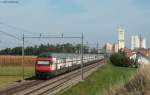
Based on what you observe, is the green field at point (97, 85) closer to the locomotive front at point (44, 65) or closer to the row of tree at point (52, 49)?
the locomotive front at point (44, 65)

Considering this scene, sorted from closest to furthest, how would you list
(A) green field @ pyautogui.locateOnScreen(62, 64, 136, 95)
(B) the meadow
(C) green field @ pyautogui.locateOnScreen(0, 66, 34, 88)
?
(B) the meadow → (A) green field @ pyautogui.locateOnScreen(62, 64, 136, 95) → (C) green field @ pyautogui.locateOnScreen(0, 66, 34, 88)

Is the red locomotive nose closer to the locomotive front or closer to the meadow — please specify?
the locomotive front

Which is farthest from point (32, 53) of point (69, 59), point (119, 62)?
point (69, 59)

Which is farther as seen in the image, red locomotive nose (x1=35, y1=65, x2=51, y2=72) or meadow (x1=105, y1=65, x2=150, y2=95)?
red locomotive nose (x1=35, y1=65, x2=51, y2=72)

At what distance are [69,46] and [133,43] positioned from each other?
105 feet

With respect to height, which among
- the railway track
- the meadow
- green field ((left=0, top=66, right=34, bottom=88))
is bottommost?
green field ((left=0, top=66, right=34, bottom=88))

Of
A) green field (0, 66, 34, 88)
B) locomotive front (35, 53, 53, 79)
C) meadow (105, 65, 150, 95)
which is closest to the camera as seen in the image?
meadow (105, 65, 150, 95)

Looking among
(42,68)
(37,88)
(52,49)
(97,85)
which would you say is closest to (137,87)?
(37,88)

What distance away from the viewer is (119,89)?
16516 millimetres

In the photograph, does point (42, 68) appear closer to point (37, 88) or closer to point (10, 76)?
point (10, 76)

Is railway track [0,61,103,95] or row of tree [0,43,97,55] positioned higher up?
row of tree [0,43,97,55]

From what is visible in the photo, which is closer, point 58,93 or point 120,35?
point 58,93

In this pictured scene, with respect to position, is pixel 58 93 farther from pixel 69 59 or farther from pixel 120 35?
pixel 120 35

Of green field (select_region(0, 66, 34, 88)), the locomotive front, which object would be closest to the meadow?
green field (select_region(0, 66, 34, 88))
